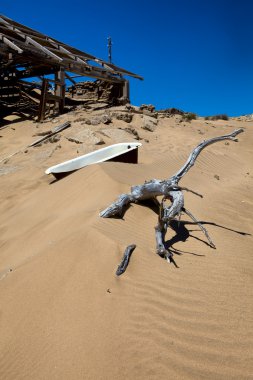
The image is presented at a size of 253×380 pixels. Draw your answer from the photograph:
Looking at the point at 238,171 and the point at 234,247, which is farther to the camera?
the point at 238,171

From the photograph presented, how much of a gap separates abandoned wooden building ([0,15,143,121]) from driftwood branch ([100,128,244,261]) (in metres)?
9.17

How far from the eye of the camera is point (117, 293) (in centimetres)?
263

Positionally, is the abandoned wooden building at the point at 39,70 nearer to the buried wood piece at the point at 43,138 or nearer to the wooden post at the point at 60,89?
the wooden post at the point at 60,89

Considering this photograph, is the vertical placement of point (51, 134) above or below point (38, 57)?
below

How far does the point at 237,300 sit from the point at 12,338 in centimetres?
181

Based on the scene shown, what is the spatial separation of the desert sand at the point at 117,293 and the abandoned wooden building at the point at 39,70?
9031 mm

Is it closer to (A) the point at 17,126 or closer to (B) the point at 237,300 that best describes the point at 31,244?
(B) the point at 237,300

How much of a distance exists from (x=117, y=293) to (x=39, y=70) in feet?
48.4

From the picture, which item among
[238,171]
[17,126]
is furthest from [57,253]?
[17,126]

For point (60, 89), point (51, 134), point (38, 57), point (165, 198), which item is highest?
point (38, 57)

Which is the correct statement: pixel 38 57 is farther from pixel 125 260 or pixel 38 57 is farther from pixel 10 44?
pixel 125 260

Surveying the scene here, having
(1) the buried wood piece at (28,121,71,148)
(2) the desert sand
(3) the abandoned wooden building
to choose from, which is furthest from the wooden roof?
(2) the desert sand

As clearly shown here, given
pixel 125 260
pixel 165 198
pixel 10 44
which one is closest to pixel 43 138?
pixel 10 44

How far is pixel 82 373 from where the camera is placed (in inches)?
77.9
